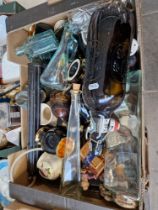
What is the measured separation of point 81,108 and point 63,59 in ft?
0.65

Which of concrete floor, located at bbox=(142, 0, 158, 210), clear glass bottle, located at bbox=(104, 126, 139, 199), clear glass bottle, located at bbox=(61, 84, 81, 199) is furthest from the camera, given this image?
clear glass bottle, located at bbox=(61, 84, 81, 199)

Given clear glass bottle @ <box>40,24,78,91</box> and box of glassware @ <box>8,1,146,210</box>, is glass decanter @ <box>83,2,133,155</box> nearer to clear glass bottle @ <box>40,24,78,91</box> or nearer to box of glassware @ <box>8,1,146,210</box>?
box of glassware @ <box>8,1,146,210</box>

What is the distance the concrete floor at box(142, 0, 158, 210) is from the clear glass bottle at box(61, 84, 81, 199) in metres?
0.31

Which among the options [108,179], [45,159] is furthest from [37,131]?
[108,179]

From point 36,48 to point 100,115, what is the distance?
1.29 feet

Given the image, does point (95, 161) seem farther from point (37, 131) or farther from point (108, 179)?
point (37, 131)

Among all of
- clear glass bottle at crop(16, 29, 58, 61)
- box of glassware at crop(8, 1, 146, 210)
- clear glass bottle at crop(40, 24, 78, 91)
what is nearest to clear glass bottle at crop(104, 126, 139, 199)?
box of glassware at crop(8, 1, 146, 210)

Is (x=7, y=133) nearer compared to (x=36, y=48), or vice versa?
(x=36, y=48)

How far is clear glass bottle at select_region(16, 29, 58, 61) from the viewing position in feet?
3.25

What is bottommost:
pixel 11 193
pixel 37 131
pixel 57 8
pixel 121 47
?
pixel 11 193

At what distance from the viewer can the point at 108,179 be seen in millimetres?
861

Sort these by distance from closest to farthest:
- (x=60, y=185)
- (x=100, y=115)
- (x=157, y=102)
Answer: (x=157, y=102), (x=100, y=115), (x=60, y=185)

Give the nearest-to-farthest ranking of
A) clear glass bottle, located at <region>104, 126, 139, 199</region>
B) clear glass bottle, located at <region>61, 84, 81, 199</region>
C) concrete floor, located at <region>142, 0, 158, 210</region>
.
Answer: concrete floor, located at <region>142, 0, 158, 210</region> → clear glass bottle, located at <region>104, 126, 139, 199</region> → clear glass bottle, located at <region>61, 84, 81, 199</region>

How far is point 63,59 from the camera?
0.97 meters
